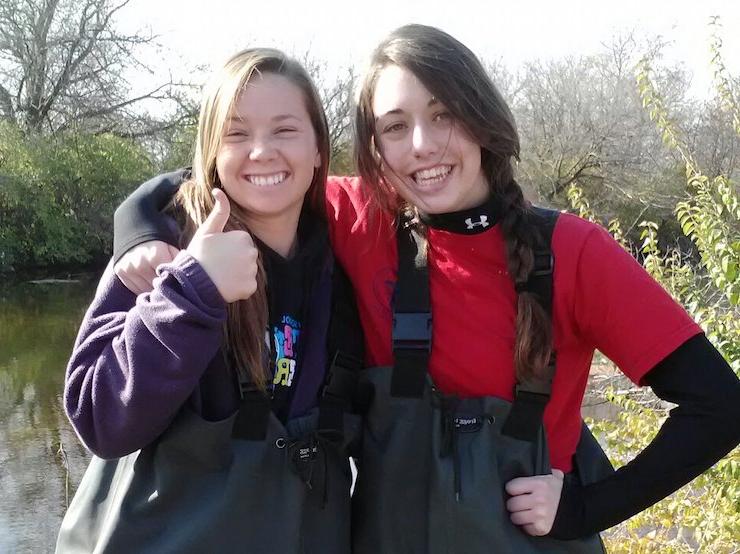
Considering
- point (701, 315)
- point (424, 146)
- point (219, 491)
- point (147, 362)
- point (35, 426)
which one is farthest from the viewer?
point (35, 426)

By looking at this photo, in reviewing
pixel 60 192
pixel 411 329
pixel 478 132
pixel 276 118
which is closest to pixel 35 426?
pixel 276 118

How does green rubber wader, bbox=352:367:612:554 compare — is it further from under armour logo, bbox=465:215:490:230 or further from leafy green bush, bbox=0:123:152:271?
leafy green bush, bbox=0:123:152:271

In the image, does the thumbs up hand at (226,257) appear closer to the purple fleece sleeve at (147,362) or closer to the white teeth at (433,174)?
the purple fleece sleeve at (147,362)

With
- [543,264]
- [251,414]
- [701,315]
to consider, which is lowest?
[701,315]

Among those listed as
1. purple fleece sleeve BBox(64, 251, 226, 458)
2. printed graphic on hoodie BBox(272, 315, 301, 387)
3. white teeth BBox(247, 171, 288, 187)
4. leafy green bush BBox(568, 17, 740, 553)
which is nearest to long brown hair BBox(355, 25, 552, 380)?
white teeth BBox(247, 171, 288, 187)

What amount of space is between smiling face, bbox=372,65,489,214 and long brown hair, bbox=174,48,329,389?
23 cm

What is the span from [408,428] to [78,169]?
2094 cm

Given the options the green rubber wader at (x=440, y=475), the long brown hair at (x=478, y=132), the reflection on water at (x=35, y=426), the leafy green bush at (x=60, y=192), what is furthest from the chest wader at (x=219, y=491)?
the leafy green bush at (x=60, y=192)

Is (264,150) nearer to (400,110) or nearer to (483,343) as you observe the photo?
(400,110)

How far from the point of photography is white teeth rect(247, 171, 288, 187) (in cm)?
187

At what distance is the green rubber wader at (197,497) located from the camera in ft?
5.24

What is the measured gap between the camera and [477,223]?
6.20 ft

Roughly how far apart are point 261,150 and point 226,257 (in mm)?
403

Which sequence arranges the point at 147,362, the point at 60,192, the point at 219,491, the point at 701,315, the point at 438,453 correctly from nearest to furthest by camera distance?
the point at 147,362, the point at 219,491, the point at 438,453, the point at 701,315, the point at 60,192
